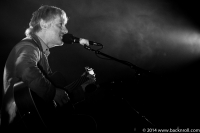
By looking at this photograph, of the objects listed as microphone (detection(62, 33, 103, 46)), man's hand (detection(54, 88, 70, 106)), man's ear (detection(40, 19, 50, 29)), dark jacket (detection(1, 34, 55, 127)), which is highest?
man's ear (detection(40, 19, 50, 29))

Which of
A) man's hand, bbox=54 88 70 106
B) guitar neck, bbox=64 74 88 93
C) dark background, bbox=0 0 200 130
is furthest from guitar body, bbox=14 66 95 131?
dark background, bbox=0 0 200 130

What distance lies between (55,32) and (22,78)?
944mm

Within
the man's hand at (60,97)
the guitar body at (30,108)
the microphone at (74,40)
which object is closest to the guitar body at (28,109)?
the guitar body at (30,108)

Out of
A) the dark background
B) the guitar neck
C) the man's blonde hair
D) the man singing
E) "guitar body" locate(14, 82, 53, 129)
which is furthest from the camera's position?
the dark background

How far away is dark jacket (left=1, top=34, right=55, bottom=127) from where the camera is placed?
131 centimetres

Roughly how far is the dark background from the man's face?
106cm

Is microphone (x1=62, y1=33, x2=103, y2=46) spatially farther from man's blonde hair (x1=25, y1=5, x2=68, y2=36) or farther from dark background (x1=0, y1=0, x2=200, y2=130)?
dark background (x1=0, y1=0, x2=200, y2=130)

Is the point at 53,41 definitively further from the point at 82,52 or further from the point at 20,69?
the point at 82,52

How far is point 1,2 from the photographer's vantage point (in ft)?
8.11

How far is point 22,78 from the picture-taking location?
1.38m

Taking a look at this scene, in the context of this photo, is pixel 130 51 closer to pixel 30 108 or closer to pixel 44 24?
pixel 44 24

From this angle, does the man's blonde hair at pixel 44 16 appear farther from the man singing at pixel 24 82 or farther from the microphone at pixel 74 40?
the man singing at pixel 24 82

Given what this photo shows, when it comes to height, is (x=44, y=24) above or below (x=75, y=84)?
above

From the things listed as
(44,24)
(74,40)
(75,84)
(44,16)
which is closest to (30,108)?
(75,84)
